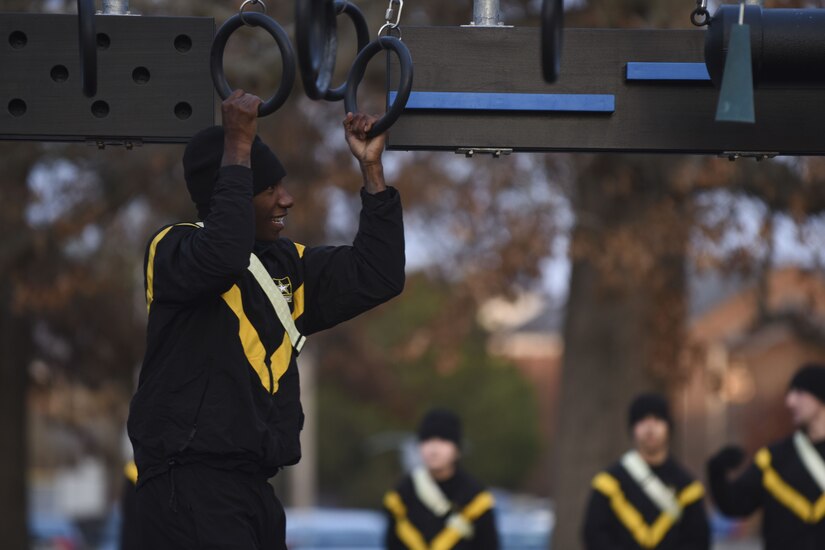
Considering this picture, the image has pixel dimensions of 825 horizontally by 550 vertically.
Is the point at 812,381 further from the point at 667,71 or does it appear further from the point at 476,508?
the point at 667,71

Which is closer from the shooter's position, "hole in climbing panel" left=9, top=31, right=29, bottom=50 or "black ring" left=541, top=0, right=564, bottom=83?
"black ring" left=541, top=0, right=564, bottom=83

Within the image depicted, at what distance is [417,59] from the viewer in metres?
5.49

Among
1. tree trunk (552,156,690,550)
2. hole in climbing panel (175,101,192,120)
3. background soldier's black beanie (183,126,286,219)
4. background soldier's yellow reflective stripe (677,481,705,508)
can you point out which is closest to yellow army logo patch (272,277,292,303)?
background soldier's black beanie (183,126,286,219)

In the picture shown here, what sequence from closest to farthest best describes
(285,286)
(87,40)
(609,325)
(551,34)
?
1. (551,34)
2. (87,40)
3. (285,286)
4. (609,325)

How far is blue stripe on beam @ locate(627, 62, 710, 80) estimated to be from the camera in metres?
5.48

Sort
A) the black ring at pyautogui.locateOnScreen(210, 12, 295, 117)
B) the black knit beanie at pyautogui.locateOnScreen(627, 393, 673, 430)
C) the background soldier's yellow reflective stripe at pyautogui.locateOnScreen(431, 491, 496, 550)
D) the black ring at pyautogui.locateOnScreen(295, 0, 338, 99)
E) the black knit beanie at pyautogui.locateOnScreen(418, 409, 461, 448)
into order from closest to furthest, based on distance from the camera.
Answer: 1. the black ring at pyautogui.locateOnScreen(295, 0, 338, 99)
2. the black ring at pyautogui.locateOnScreen(210, 12, 295, 117)
3. the black knit beanie at pyautogui.locateOnScreen(627, 393, 673, 430)
4. the background soldier's yellow reflective stripe at pyautogui.locateOnScreen(431, 491, 496, 550)
5. the black knit beanie at pyautogui.locateOnScreen(418, 409, 461, 448)

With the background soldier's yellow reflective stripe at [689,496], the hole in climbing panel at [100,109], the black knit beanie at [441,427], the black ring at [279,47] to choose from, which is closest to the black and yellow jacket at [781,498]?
the background soldier's yellow reflective stripe at [689,496]

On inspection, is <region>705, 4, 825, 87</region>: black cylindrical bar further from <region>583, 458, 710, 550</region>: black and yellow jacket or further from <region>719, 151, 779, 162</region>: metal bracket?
<region>583, 458, 710, 550</region>: black and yellow jacket

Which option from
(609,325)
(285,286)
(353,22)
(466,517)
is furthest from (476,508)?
(609,325)

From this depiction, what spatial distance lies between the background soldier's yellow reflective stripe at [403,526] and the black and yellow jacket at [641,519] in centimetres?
101

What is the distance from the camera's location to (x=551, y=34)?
4656 millimetres

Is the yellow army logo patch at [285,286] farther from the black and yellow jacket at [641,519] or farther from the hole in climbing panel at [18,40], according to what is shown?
the black and yellow jacket at [641,519]

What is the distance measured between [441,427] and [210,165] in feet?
16.1

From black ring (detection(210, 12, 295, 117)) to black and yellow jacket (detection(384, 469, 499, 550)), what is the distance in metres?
4.86
